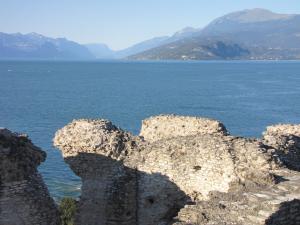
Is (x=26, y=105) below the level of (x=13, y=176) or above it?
below

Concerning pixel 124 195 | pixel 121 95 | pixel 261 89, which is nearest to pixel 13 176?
pixel 124 195

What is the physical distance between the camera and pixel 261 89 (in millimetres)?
131375

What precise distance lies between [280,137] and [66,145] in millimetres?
7832

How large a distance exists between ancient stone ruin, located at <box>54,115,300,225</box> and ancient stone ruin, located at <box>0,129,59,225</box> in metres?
3.66

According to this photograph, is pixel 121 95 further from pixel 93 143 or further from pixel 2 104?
pixel 93 143

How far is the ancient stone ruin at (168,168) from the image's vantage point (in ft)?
49.6

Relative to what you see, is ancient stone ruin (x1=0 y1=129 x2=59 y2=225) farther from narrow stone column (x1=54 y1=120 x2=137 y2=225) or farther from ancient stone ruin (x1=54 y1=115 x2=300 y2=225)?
narrow stone column (x1=54 y1=120 x2=137 y2=225)

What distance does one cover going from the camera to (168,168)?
1703 cm

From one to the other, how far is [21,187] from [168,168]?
17.8 feet

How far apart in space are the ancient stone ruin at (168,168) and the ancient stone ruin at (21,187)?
3660 millimetres

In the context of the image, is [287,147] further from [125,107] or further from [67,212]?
[125,107]

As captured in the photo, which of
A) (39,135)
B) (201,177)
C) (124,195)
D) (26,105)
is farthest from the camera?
(26,105)

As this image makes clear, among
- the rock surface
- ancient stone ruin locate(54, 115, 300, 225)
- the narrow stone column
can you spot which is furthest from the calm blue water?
the rock surface

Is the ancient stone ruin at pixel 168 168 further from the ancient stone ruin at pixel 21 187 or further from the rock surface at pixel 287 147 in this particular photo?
the ancient stone ruin at pixel 21 187
